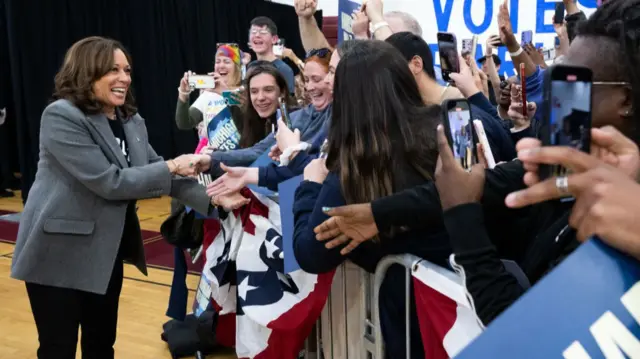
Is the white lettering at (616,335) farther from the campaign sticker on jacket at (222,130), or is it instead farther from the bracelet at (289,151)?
the campaign sticker on jacket at (222,130)

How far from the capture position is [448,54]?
2344 mm

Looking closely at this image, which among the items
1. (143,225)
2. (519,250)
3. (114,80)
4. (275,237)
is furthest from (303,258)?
(143,225)

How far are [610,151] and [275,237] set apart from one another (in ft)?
5.36

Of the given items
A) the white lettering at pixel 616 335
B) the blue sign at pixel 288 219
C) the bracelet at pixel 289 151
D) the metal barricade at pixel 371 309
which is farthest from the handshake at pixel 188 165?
the white lettering at pixel 616 335

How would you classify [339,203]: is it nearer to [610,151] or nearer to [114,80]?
[610,151]

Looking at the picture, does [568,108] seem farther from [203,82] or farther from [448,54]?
[203,82]

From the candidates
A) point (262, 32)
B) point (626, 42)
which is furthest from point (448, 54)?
Answer: point (262, 32)

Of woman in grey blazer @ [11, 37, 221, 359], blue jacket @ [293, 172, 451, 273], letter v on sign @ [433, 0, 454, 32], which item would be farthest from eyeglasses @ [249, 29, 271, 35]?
blue jacket @ [293, 172, 451, 273]

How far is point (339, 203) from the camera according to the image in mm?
1433

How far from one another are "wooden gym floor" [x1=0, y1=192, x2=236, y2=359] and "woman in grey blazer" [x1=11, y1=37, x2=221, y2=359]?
2.82 feet

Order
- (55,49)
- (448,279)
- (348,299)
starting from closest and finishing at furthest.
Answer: (448,279), (348,299), (55,49)

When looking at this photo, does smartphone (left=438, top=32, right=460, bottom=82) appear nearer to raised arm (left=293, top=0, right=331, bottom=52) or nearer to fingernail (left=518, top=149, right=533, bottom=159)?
raised arm (left=293, top=0, right=331, bottom=52)

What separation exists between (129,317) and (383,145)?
262 cm

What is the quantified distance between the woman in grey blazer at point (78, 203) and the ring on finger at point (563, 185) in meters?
1.76
